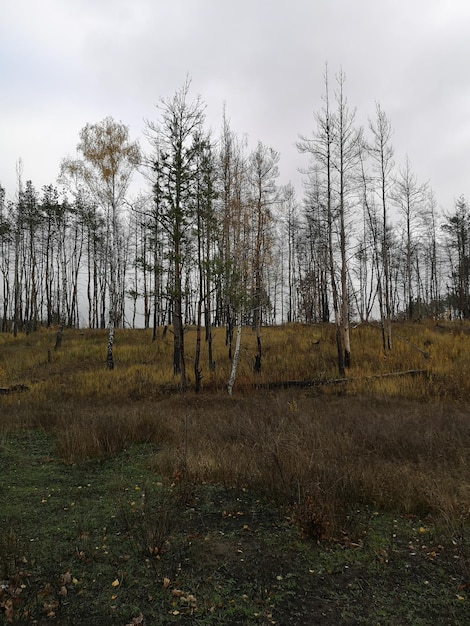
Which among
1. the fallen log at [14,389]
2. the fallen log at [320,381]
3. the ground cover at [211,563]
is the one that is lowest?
the ground cover at [211,563]

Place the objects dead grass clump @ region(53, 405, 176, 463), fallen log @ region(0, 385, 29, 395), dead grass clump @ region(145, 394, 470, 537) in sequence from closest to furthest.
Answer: dead grass clump @ region(145, 394, 470, 537), dead grass clump @ region(53, 405, 176, 463), fallen log @ region(0, 385, 29, 395)

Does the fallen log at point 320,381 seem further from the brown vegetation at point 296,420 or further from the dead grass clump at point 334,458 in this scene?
the dead grass clump at point 334,458

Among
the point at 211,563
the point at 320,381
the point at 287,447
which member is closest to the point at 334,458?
the point at 287,447

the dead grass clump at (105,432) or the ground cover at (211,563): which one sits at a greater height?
the dead grass clump at (105,432)

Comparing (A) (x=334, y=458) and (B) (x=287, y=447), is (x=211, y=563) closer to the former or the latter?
(B) (x=287, y=447)

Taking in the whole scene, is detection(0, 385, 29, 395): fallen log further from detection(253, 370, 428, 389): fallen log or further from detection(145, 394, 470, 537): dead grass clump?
detection(253, 370, 428, 389): fallen log

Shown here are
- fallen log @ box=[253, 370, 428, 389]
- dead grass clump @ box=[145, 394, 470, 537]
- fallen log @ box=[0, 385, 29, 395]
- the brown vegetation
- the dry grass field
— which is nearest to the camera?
the dry grass field

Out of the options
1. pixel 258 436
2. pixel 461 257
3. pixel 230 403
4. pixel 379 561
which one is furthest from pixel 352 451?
pixel 461 257

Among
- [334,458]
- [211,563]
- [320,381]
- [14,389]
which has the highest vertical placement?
[320,381]

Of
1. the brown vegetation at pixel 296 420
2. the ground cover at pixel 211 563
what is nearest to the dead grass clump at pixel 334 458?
the brown vegetation at pixel 296 420

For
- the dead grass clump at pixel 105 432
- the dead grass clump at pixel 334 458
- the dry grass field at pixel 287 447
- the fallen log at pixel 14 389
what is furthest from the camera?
the fallen log at pixel 14 389

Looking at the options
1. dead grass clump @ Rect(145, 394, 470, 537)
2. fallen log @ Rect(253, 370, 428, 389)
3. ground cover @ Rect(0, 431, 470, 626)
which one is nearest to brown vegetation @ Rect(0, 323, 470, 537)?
dead grass clump @ Rect(145, 394, 470, 537)

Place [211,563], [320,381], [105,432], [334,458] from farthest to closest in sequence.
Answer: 1. [320,381]
2. [105,432]
3. [334,458]
4. [211,563]

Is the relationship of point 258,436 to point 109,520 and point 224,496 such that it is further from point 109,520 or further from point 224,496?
point 109,520
